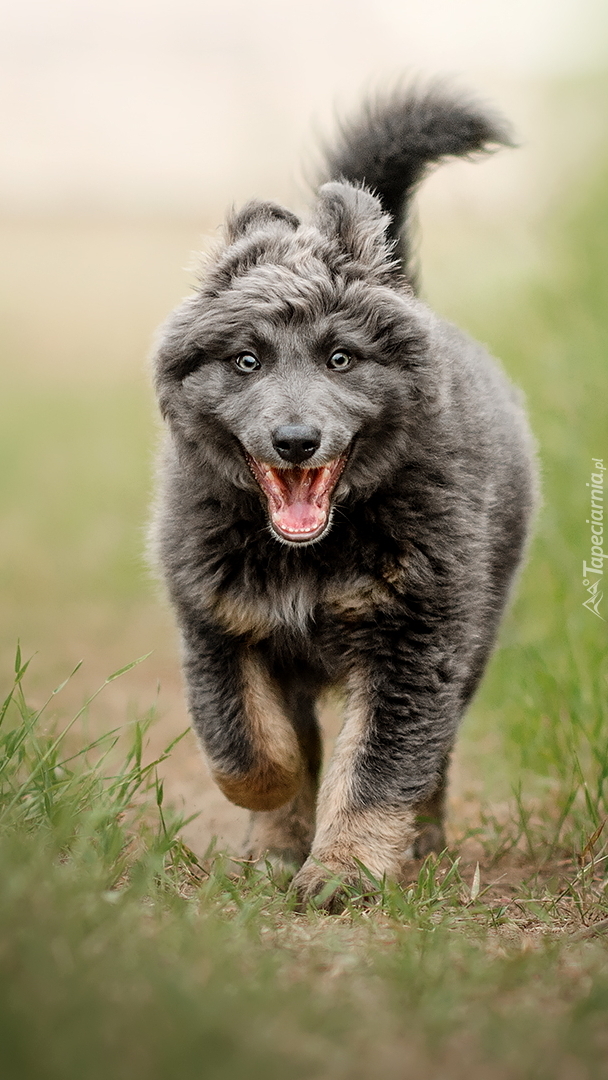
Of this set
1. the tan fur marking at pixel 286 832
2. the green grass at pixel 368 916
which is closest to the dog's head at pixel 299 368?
the green grass at pixel 368 916

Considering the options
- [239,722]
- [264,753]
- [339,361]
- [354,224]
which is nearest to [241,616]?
[239,722]

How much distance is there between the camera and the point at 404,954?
9.21 feet

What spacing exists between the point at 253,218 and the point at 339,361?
0.76 meters

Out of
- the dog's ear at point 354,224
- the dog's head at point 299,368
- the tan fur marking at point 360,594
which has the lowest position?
the tan fur marking at point 360,594

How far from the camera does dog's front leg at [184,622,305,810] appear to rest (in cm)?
423

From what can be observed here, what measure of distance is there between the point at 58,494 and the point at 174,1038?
440 inches

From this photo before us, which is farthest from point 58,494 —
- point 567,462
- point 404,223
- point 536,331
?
point 404,223

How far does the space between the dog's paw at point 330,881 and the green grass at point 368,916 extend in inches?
1.7

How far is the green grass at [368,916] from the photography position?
2.13 meters

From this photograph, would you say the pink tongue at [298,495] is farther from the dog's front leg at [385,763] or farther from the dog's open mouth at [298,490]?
the dog's front leg at [385,763]

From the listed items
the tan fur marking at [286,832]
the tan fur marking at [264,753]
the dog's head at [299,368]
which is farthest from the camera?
the tan fur marking at [286,832]

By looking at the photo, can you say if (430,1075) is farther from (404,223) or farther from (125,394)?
→ (125,394)

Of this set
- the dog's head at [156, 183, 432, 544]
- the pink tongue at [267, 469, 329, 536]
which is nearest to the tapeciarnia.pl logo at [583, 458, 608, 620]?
the dog's head at [156, 183, 432, 544]

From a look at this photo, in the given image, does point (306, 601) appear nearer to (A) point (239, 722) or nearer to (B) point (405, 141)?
(A) point (239, 722)
